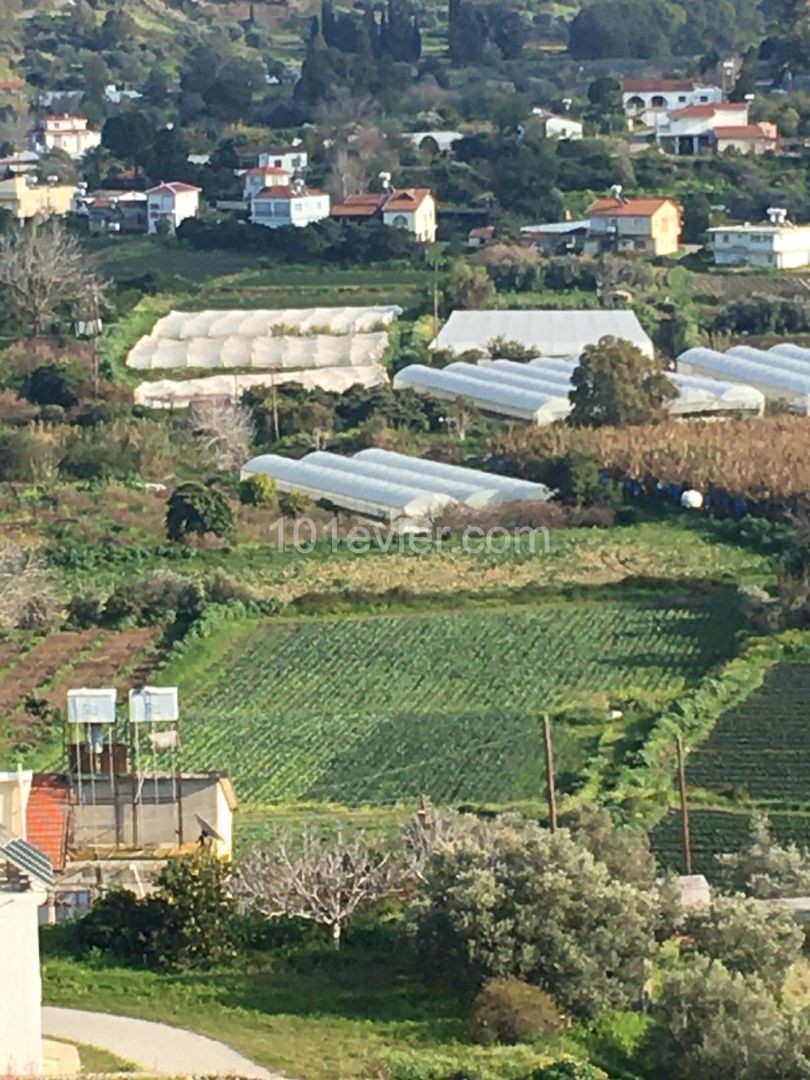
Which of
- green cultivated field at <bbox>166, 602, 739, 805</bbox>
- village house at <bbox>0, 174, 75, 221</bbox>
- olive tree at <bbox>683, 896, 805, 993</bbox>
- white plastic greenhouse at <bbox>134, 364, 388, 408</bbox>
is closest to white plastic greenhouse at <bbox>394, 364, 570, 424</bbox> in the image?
white plastic greenhouse at <bbox>134, 364, 388, 408</bbox>

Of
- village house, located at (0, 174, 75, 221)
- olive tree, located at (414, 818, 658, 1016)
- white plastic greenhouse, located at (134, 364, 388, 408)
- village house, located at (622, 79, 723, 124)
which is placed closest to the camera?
olive tree, located at (414, 818, 658, 1016)

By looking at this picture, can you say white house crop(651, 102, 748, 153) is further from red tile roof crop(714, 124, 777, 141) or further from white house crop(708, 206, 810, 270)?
white house crop(708, 206, 810, 270)

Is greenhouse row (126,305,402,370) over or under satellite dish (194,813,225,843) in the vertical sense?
under

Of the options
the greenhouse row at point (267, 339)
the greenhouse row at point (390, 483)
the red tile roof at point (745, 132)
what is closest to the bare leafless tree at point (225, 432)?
the greenhouse row at point (390, 483)

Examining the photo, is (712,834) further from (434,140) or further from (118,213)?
(434,140)

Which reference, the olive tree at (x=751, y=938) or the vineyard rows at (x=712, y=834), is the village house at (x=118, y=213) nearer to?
the vineyard rows at (x=712, y=834)
